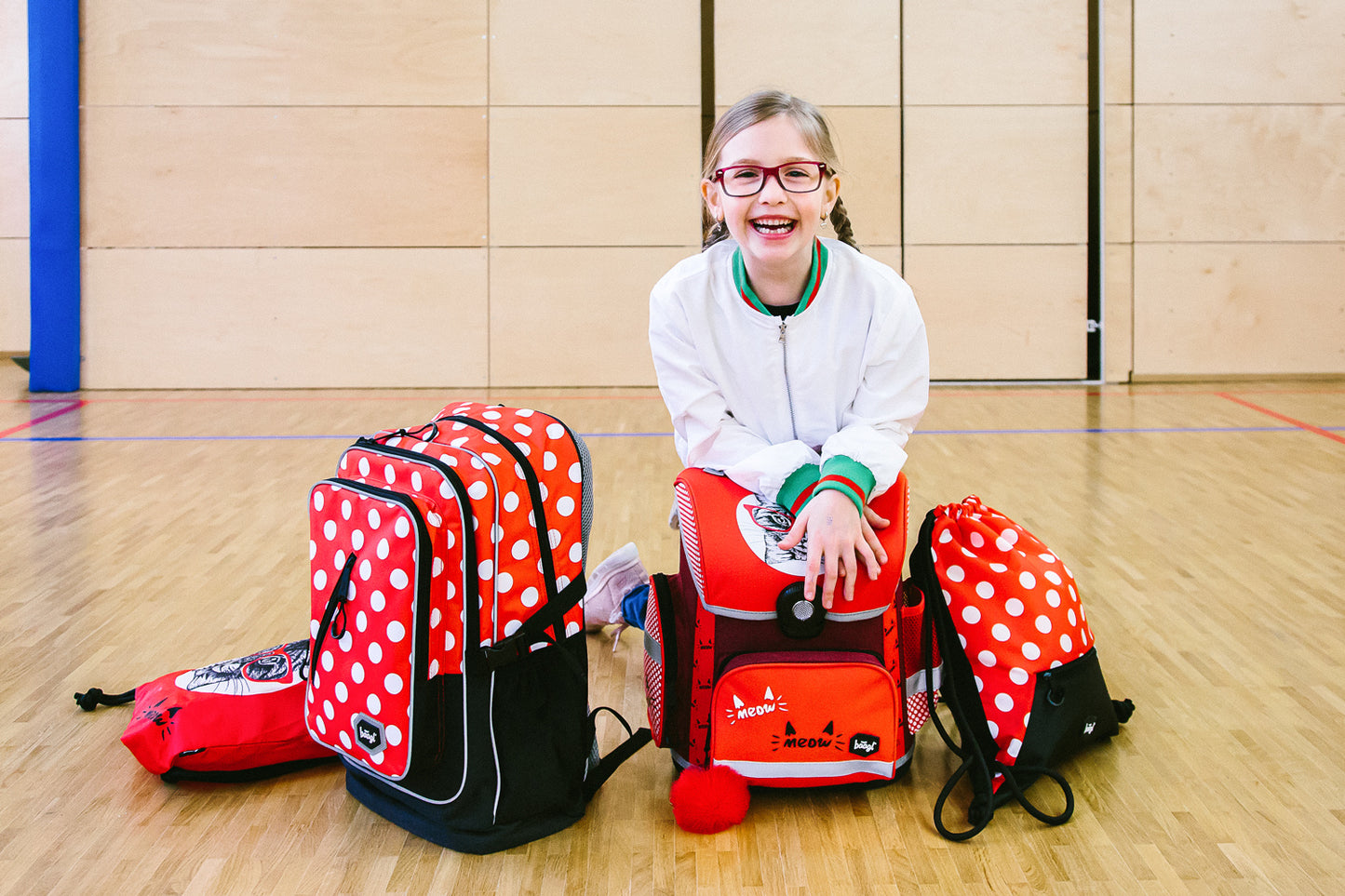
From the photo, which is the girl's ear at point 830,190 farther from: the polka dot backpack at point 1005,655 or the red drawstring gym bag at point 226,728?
the red drawstring gym bag at point 226,728

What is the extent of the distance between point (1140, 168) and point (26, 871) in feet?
18.2

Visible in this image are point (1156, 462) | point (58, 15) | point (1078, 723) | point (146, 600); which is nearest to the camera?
point (1078, 723)

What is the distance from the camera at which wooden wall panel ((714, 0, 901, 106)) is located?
5.61 metres

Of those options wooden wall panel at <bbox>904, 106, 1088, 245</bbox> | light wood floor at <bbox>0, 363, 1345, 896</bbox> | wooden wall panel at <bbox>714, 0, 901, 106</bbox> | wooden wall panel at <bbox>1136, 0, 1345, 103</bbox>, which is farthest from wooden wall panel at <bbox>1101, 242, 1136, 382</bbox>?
light wood floor at <bbox>0, 363, 1345, 896</bbox>

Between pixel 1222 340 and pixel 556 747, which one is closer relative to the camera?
pixel 556 747

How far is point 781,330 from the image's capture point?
5.44ft

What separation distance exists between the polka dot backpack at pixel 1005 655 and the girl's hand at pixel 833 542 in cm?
16

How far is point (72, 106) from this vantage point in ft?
18.2

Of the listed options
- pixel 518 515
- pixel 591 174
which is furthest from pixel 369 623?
pixel 591 174

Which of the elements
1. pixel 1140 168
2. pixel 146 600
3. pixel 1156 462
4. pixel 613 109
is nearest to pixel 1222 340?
pixel 1140 168

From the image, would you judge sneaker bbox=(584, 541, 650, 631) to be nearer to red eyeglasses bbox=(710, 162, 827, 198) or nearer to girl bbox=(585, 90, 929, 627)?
girl bbox=(585, 90, 929, 627)

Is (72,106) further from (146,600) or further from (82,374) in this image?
(146,600)

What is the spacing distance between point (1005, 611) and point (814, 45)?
15.1 feet

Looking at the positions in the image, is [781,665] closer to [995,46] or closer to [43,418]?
[43,418]
